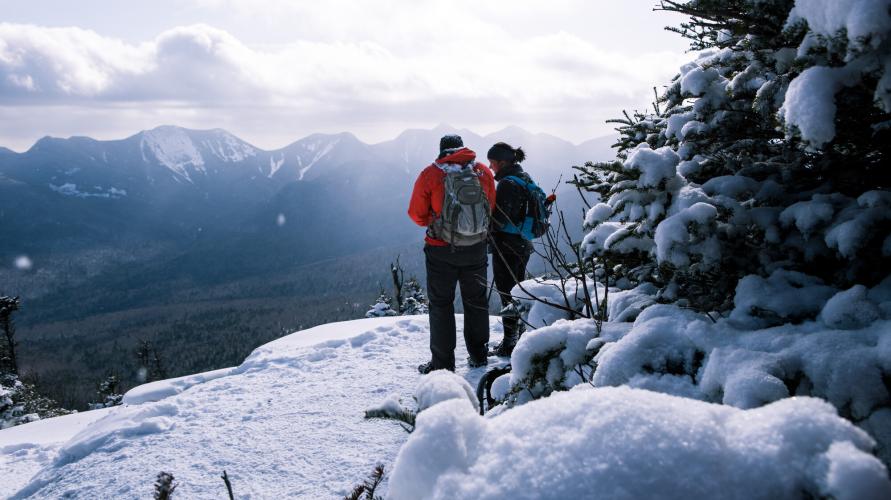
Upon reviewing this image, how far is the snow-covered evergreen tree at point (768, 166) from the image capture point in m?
1.30

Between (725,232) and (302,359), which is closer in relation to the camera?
(725,232)

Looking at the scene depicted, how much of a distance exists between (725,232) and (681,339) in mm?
507

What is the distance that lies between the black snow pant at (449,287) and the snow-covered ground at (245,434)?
1.87 ft

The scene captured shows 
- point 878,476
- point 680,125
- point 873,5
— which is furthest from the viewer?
point 680,125

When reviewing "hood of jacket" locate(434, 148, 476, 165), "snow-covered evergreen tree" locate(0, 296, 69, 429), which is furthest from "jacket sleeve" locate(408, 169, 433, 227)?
"snow-covered evergreen tree" locate(0, 296, 69, 429)

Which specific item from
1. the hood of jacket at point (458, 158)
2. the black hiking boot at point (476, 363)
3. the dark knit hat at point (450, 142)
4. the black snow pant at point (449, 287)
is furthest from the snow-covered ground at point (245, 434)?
the dark knit hat at point (450, 142)

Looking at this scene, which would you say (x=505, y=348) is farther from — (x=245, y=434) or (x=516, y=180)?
(x=245, y=434)

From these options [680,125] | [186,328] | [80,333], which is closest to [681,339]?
[680,125]

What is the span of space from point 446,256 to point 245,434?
2507 millimetres

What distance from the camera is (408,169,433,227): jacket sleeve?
4516 millimetres

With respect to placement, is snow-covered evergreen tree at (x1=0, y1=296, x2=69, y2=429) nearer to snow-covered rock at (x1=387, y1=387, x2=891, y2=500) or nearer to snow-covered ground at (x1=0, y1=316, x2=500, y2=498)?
snow-covered ground at (x1=0, y1=316, x2=500, y2=498)

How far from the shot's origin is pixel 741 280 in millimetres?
1902

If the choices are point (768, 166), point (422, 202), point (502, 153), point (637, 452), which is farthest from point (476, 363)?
point (637, 452)

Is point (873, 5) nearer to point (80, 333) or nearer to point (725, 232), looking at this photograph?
point (725, 232)
